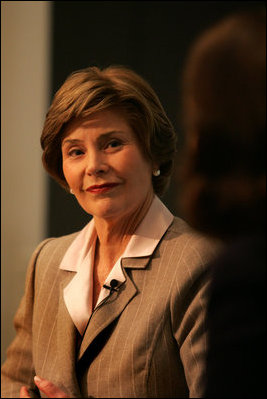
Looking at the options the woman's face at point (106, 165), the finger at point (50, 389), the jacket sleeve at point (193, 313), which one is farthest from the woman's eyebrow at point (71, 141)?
the finger at point (50, 389)

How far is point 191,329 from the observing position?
1185 mm

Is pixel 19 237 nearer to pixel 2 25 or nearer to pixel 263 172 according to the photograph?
pixel 2 25

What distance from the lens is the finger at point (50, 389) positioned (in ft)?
4.08

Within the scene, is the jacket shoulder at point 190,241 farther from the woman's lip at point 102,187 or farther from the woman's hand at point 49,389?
the woman's hand at point 49,389

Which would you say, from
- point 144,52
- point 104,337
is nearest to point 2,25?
point 144,52

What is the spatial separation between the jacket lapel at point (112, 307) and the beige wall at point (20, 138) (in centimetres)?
36

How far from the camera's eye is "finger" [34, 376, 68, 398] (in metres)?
1.24

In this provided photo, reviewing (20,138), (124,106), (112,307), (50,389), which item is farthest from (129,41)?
(50,389)

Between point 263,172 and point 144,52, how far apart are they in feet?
1.33

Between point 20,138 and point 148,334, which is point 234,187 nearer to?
point 148,334

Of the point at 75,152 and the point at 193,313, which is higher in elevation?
the point at 75,152

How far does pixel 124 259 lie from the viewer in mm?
1271

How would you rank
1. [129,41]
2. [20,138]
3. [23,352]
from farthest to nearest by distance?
[20,138] → [23,352] → [129,41]

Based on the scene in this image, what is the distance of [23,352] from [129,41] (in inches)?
30.0
